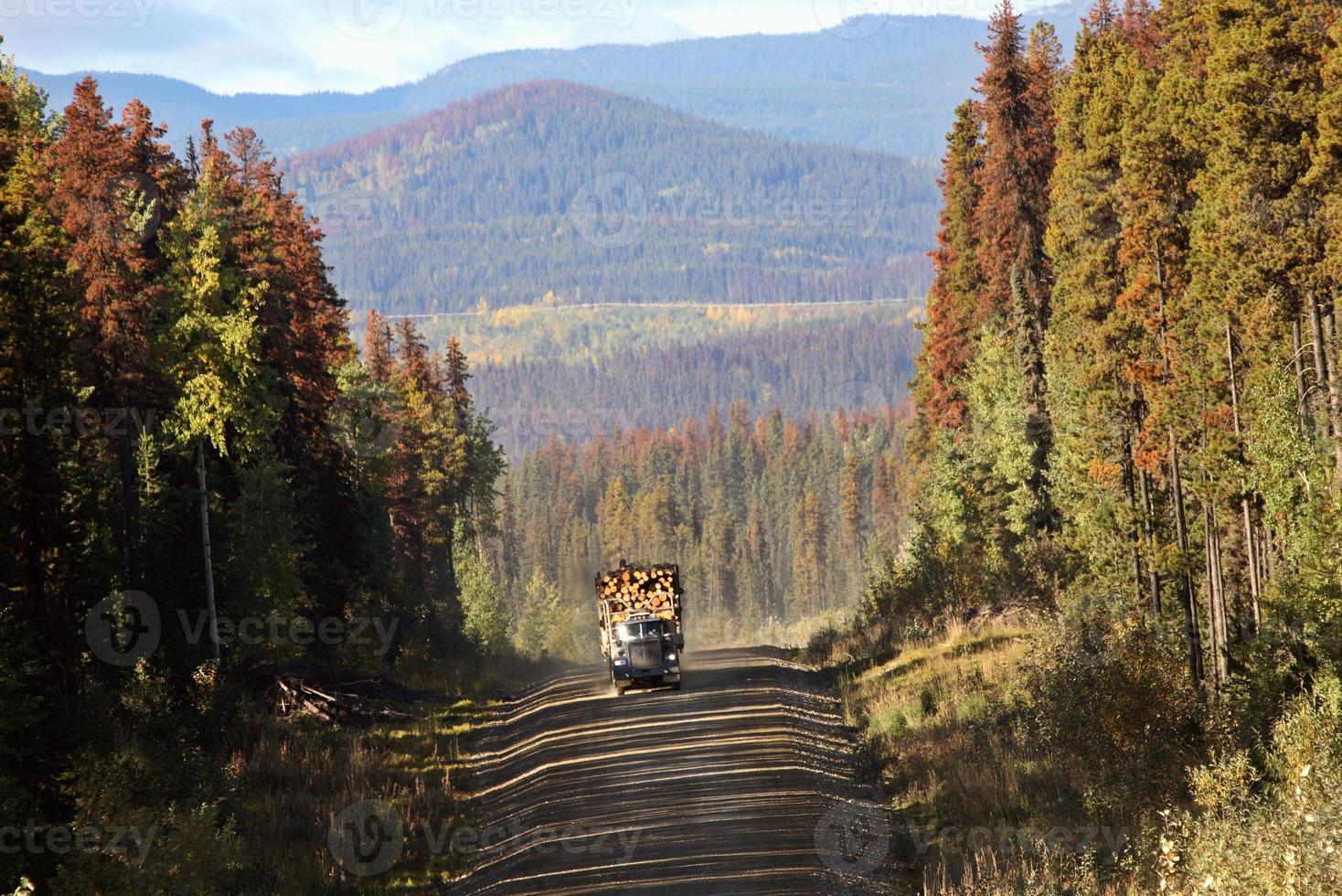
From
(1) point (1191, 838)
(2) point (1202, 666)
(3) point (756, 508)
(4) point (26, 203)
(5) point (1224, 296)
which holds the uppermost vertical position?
(4) point (26, 203)

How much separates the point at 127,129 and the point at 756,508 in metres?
139

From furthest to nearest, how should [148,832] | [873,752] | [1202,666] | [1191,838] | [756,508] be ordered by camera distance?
[756,508]
[1202,666]
[873,752]
[148,832]
[1191,838]

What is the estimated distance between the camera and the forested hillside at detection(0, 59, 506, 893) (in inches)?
695

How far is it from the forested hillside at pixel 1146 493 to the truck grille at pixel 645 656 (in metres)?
5.50

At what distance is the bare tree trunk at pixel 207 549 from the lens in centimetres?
3119

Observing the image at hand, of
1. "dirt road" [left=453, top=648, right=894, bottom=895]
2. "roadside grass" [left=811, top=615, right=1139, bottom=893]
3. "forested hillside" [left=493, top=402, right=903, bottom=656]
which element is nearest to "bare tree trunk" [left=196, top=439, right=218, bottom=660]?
"dirt road" [left=453, top=648, right=894, bottom=895]

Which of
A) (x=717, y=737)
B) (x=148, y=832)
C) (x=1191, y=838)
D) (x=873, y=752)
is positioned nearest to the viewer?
(x=1191, y=838)

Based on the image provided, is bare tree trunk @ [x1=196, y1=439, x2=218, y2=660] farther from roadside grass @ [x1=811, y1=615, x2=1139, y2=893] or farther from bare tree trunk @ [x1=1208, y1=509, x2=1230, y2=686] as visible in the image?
bare tree trunk @ [x1=1208, y1=509, x2=1230, y2=686]

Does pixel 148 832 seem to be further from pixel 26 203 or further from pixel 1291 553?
pixel 1291 553

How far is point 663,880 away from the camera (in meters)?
15.9

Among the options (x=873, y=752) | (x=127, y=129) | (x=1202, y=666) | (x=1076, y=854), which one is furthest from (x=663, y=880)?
(x=127, y=129)

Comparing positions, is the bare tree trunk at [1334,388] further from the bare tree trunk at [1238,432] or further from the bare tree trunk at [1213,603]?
the bare tree trunk at [1213,603]

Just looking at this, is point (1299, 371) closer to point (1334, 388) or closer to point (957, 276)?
point (1334, 388)

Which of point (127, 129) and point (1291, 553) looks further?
point (127, 129)
